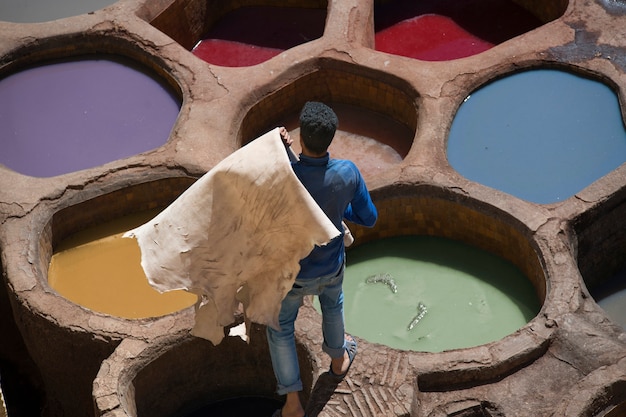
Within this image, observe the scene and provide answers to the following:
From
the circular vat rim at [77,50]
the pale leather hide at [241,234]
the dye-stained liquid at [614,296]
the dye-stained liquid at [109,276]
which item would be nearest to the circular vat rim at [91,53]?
the circular vat rim at [77,50]

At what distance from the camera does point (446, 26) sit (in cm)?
1102

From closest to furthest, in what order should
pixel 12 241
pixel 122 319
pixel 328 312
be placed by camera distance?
pixel 328 312
pixel 122 319
pixel 12 241

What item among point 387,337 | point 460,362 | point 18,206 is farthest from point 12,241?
point 460,362

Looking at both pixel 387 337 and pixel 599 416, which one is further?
pixel 387 337

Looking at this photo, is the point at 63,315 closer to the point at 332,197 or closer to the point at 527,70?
the point at 332,197

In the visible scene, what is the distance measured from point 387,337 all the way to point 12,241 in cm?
259

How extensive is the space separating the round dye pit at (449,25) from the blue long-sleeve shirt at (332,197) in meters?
4.60

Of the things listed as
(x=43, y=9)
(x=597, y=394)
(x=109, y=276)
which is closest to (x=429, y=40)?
(x=43, y=9)

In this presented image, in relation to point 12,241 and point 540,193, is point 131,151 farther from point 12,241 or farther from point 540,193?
point 540,193

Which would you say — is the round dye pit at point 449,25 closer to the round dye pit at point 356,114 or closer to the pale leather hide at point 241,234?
the round dye pit at point 356,114

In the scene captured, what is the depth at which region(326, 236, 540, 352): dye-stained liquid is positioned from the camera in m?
7.93

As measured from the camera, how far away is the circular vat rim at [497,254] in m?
7.22

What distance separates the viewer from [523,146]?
8.95 metres

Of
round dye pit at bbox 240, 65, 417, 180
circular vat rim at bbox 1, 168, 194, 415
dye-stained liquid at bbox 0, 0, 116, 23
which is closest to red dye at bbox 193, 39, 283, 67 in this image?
dye-stained liquid at bbox 0, 0, 116, 23
